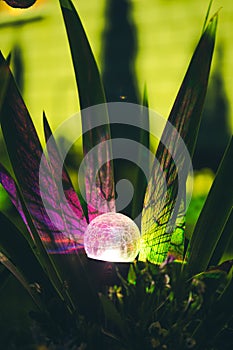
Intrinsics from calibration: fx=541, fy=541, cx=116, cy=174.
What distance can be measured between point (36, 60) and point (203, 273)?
3.81ft

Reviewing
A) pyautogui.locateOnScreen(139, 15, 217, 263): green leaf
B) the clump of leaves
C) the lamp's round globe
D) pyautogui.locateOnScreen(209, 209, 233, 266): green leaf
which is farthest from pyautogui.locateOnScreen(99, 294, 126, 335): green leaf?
pyautogui.locateOnScreen(209, 209, 233, 266): green leaf

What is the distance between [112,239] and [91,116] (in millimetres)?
450

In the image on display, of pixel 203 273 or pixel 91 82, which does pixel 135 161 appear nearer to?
pixel 91 82

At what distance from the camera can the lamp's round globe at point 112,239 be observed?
1.50 metres

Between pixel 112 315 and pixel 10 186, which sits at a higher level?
pixel 10 186

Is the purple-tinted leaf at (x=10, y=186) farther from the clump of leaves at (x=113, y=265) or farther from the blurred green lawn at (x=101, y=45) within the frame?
the blurred green lawn at (x=101, y=45)

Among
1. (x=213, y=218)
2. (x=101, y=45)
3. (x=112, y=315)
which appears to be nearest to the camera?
(x=112, y=315)

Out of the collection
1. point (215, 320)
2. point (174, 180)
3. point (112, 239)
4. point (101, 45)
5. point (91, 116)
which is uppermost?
point (101, 45)

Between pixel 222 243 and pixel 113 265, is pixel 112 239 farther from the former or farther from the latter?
pixel 222 243

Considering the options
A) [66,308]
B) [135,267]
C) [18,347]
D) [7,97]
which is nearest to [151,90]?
[7,97]

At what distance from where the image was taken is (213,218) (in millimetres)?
1601

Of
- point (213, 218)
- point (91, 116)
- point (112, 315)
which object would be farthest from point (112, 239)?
point (91, 116)

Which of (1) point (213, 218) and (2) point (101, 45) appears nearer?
(1) point (213, 218)

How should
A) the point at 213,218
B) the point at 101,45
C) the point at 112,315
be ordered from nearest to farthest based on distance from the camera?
the point at 112,315 → the point at 213,218 → the point at 101,45
